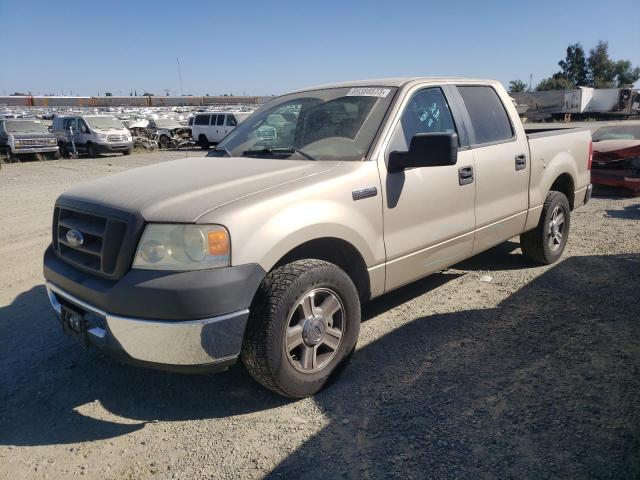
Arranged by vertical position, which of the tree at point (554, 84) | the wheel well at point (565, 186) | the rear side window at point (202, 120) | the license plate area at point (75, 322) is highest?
the tree at point (554, 84)

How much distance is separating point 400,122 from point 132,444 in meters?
2.60

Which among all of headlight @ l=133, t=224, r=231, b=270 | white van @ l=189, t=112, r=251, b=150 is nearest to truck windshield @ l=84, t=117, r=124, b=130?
white van @ l=189, t=112, r=251, b=150

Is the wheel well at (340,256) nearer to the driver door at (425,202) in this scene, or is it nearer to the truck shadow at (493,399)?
the driver door at (425,202)

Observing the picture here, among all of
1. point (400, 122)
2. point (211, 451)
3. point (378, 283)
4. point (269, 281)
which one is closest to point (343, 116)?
point (400, 122)

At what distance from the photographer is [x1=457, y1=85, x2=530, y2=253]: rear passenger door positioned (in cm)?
416

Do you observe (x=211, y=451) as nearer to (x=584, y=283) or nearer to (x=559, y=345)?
(x=559, y=345)

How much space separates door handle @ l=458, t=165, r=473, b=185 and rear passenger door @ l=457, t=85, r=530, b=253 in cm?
10

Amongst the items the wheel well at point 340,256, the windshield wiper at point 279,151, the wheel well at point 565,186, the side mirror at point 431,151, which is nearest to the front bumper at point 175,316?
A: the wheel well at point 340,256

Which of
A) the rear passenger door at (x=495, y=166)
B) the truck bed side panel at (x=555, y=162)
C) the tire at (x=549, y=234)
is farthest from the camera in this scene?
the tire at (x=549, y=234)

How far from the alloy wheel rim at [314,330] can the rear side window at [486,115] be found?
2009mm

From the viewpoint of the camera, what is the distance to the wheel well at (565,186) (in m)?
5.41

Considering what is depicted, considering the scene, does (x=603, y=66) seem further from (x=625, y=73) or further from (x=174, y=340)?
(x=174, y=340)

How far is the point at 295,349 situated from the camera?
302cm

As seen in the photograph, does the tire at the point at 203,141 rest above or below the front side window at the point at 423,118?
below
